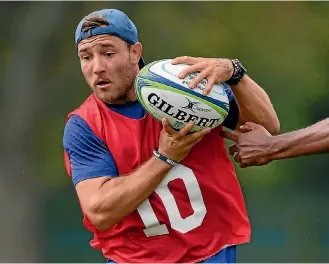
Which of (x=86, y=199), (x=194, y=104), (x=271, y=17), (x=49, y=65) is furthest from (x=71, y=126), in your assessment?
(x=271, y=17)

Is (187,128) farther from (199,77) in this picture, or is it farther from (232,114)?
(232,114)

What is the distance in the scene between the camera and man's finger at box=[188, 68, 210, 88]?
4031 millimetres

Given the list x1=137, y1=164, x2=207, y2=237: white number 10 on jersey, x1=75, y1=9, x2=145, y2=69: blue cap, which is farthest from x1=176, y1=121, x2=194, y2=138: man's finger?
x1=75, y1=9, x2=145, y2=69: blue cap

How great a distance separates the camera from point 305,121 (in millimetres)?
7445

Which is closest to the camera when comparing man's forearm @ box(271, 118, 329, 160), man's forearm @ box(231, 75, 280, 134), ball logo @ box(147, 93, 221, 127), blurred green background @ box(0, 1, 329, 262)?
ball logo @ box(147, 93, 221, 127)

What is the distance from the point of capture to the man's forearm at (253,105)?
4.35 metres

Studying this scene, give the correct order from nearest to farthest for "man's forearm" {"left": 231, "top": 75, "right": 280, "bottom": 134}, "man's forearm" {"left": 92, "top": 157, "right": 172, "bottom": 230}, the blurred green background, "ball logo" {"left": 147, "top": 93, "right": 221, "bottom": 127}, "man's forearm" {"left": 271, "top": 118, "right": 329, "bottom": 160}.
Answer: "ball logo" {"left": 147, "top": 93, "right": 221, "bottom": 127} < "man's forearm" {"left": 92, "top": 157, "right": 172, "bottom": 230} < "man's forearm" {"left": 271, "top": 118, "right": 329, "bottom": 160} < "man's forearm" {"left": 231, "top": 75, "right": 280, "bottom": 134} < the blurred green background

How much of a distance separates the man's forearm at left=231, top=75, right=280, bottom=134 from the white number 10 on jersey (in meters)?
0.42

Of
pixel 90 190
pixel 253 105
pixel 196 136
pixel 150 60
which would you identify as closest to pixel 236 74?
pixel 253 105

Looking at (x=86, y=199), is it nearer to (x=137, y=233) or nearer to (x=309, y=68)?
(x=137, y=233)

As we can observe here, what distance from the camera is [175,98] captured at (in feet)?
13.2

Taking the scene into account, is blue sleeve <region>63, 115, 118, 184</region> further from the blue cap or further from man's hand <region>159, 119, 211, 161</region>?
the blue cap

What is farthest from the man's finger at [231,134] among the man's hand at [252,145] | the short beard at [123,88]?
the short beard at [123,88]

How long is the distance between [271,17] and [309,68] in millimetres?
566
